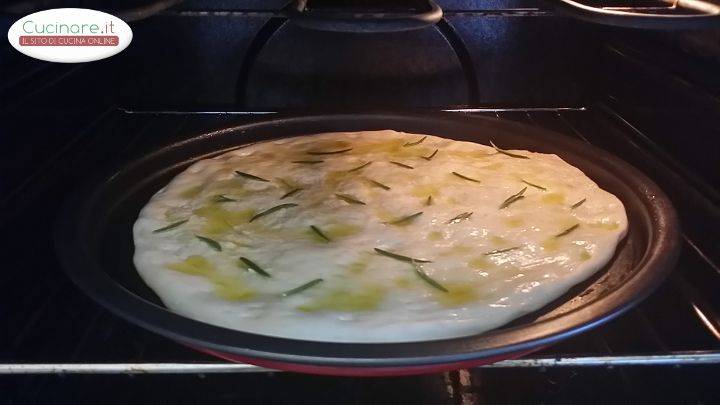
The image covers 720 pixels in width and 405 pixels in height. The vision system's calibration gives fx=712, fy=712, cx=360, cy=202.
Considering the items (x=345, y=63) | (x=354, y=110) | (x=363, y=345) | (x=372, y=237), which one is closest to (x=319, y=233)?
(x=372, y=237)

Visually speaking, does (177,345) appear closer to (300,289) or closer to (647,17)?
(300,289)

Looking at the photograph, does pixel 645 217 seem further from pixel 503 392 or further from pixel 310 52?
pixel 310 52

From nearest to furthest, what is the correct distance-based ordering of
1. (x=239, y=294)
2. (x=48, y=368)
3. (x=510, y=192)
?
1. (x=48, y=368)
2. (x=239, y=294)
3. (x=510, y=192)

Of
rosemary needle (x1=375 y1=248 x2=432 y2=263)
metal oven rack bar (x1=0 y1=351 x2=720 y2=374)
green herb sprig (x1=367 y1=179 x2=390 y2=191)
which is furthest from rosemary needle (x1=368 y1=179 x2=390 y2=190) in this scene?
metal oven rack bar (x1=0 y1=351 x2=720 y2=374)

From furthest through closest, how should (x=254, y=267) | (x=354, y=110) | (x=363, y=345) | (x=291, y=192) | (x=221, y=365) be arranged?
1. (x=354, y=110)
2. (x=291, y=192)
3. (x=254, y=267)
4. (x=221, y=365)
5. (x=363, y=345)

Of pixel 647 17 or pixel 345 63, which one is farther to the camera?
pixel 345 63

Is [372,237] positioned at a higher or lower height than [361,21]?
lower

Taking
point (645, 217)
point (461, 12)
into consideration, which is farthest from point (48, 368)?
point (461, 12)
